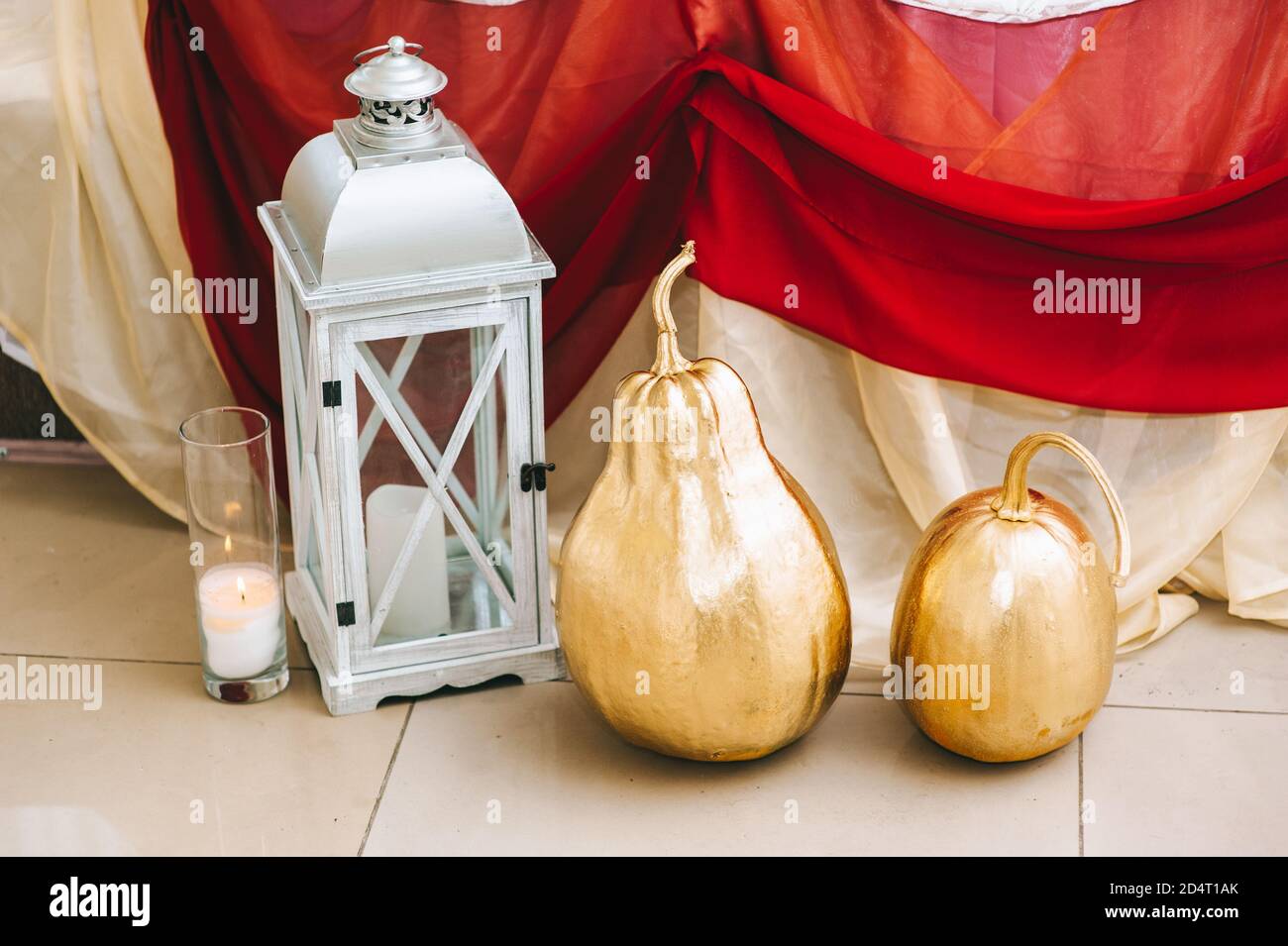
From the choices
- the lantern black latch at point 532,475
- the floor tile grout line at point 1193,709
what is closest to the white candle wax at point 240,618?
the lantern black latch at point 532,475

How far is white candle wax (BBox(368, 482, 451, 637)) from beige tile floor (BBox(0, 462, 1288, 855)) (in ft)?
0.25

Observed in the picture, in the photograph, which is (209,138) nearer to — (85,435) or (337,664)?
(85,435)

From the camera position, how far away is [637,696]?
153cm

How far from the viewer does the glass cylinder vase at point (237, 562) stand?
1668mm

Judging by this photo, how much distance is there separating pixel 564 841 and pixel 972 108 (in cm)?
76

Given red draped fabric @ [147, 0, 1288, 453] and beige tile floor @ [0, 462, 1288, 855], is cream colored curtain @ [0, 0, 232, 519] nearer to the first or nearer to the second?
red draped fabric @ [147, 0, 1288, 453]

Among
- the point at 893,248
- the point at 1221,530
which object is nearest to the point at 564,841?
the point at 893,248

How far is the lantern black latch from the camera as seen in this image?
1.64 meters

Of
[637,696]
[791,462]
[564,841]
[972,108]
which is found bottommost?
[564,841]

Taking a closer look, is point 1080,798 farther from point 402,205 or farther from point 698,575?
point 402,205

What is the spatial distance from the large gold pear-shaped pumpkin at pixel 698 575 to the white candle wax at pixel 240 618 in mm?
314

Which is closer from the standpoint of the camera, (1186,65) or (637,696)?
(637,696)

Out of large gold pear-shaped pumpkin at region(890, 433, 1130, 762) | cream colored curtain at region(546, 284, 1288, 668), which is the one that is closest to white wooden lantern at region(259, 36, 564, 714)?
cream colored curtain at region(546, 284, 1288, 668)

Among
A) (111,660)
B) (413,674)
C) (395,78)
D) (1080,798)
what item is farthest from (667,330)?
(111,660)
